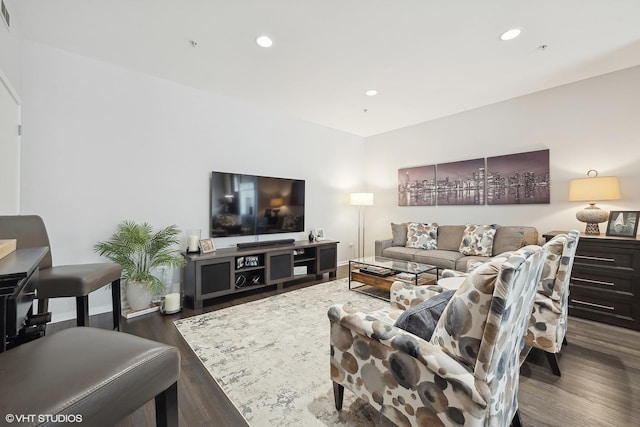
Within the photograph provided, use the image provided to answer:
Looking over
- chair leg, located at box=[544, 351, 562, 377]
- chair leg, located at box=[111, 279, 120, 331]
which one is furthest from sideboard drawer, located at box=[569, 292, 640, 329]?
chair leg, located at box=[111, 279, 120, 331]

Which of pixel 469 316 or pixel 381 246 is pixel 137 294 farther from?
pixel 381 246

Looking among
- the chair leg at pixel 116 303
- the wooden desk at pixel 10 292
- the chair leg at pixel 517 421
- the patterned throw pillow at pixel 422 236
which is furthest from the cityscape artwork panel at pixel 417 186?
the wooden desk at pixel 10 292

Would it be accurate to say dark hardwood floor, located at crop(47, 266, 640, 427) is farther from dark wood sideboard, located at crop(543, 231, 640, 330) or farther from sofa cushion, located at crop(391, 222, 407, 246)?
sofa cushion, located at crop(391, 222, 407, 246)

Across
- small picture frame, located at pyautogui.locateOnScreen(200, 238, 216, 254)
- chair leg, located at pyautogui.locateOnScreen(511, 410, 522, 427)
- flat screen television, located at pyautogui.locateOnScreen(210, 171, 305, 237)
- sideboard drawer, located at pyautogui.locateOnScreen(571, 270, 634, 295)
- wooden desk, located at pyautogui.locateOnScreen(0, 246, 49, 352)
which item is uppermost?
flat screen television, located at pyautogui.locateOnScreen(210, 171, 305, 237)

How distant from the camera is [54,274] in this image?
1805 mm

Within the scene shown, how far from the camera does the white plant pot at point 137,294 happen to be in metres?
2.71

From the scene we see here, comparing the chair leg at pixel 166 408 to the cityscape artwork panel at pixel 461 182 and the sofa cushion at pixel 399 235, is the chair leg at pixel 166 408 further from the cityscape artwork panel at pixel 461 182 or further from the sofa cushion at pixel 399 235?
the cityscape artwork panel at pixel 461 182

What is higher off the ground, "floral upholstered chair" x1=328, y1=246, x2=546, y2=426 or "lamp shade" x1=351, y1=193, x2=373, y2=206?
"lamp shade" x1=351, y1=193, x2=373, y2=206

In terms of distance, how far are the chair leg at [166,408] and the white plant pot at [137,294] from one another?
2.17 metres

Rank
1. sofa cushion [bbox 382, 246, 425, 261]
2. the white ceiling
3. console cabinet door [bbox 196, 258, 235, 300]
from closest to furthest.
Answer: the white ceiling
console cabinet door [bbox 196, 258, 235, 300]
sofa cushion [bbox 382, 246, 425, 261]

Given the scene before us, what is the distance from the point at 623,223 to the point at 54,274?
5.06 m

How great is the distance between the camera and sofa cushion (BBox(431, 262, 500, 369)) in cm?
94

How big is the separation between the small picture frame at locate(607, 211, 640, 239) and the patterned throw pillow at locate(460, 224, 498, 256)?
109 cm

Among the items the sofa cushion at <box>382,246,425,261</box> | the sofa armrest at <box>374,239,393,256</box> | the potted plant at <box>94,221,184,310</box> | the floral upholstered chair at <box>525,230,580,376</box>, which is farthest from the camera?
the sofa armrest at <box>374,239,393,256</box>
